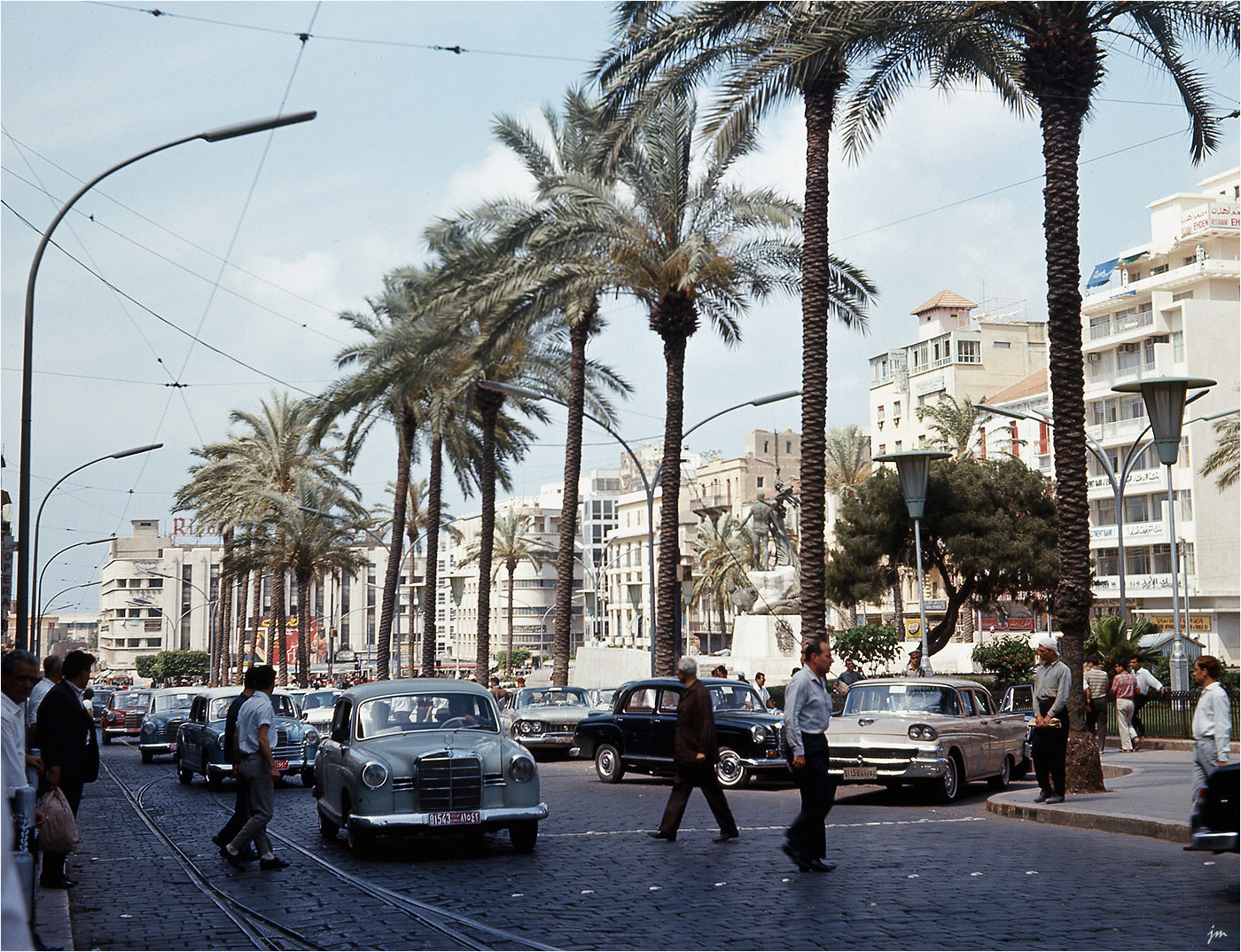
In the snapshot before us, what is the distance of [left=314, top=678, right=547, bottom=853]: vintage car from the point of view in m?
12.7

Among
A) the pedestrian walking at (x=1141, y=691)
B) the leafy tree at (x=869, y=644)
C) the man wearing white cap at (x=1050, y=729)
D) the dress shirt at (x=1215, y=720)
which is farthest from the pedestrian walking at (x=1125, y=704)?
the dress shirt at (x=1215, y=720)

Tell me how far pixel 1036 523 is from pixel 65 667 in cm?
4462

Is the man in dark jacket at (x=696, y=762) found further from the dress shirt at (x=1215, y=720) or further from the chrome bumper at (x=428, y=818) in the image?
the dress shirt at (x=1215, y=720)

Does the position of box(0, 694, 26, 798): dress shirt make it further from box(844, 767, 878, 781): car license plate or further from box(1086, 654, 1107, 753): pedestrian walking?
box(1086, 654, 1107, 753): pedestrian walking

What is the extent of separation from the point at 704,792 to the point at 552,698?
16407mm

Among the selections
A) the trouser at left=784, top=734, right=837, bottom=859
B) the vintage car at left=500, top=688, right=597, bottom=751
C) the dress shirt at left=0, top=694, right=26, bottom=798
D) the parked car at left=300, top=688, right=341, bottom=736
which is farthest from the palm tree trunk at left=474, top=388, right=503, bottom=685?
the dress shirt at left=0, top=694, right=26, bottom=798

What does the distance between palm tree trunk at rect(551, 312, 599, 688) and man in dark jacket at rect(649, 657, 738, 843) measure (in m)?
22.5

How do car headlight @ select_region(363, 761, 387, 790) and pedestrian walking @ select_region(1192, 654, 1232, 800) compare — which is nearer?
pedestrian walking @ select_region(1192, 654, 1232, 800)

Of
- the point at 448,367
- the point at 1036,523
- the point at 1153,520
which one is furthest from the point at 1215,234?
the point at 448,367

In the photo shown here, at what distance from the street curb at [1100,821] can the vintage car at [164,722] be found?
19.5 m

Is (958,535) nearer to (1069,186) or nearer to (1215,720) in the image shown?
(1069,186)

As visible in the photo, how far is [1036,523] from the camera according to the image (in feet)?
169

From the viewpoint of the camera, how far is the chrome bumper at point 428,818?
1252 cm

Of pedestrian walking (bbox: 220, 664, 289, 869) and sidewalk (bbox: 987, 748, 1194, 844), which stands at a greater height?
pedestrian walking (bbox: 220, 664, 289, 869)
